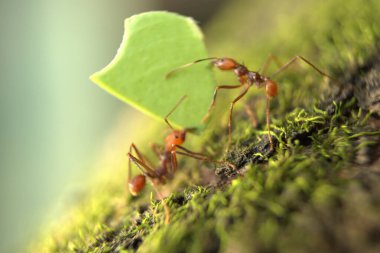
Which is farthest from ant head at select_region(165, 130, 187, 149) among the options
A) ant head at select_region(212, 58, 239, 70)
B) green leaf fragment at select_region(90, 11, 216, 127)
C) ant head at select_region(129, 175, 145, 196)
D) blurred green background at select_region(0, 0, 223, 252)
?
blurred green background at select_region(0, 0, 223, 252)

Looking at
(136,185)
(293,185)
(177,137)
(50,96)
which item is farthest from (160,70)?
(50,96)

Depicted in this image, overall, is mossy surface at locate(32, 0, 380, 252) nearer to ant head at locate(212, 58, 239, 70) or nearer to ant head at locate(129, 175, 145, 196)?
ant head at locate(129, 175, 145, 196)

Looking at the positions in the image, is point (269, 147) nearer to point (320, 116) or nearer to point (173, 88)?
point (320, 116)

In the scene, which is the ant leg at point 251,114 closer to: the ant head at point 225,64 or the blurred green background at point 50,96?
the ant head at point 225,64

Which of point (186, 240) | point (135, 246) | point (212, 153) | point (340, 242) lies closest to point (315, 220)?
point (340, 242)

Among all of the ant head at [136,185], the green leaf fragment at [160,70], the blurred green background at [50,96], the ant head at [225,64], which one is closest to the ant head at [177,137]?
the green leaf fragment at [160,70]

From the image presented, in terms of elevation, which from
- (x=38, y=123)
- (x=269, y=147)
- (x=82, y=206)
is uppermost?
(x=38, y=123)

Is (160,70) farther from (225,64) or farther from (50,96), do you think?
(50,96)
